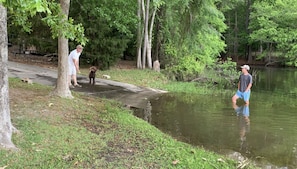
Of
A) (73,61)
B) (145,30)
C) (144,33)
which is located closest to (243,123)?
(73,61)

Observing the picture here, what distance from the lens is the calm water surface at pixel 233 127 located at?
6873mm

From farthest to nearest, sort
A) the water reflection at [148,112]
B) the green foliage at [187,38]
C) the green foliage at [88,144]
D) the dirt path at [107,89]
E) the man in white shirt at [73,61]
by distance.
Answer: the green foliage at [187,38] → the dirt path at [107,89] → the man in white shirt at [73,61] → the water reflection at [148,112] → the green foliage at [88,144]

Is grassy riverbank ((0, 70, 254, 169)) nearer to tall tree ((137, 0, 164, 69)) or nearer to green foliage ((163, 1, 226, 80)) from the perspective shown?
tall tree ((137, 0, 164, 69))

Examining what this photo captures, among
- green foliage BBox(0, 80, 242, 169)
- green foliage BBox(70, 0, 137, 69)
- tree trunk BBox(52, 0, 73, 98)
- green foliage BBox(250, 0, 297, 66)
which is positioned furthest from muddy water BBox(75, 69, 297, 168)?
green foliage BBox(250, 0, 297, 66)

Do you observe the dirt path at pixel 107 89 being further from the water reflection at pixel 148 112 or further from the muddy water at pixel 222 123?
the water reflection at pixel 148 112

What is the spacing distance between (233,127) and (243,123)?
657mm

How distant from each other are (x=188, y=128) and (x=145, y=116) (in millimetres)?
1549

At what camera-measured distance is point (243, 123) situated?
29.9 feet

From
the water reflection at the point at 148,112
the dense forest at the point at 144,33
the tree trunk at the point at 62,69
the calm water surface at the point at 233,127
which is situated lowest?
the calm water surface at the point at 233,127

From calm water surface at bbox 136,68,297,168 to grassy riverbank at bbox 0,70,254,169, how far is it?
108 cm

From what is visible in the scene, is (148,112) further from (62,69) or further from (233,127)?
(62,69)

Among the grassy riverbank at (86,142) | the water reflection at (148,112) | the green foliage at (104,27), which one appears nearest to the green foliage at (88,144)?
the grassy riverbank at (86,142)

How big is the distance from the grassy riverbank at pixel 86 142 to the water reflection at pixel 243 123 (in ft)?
4.33

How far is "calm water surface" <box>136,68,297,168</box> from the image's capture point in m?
6.87
